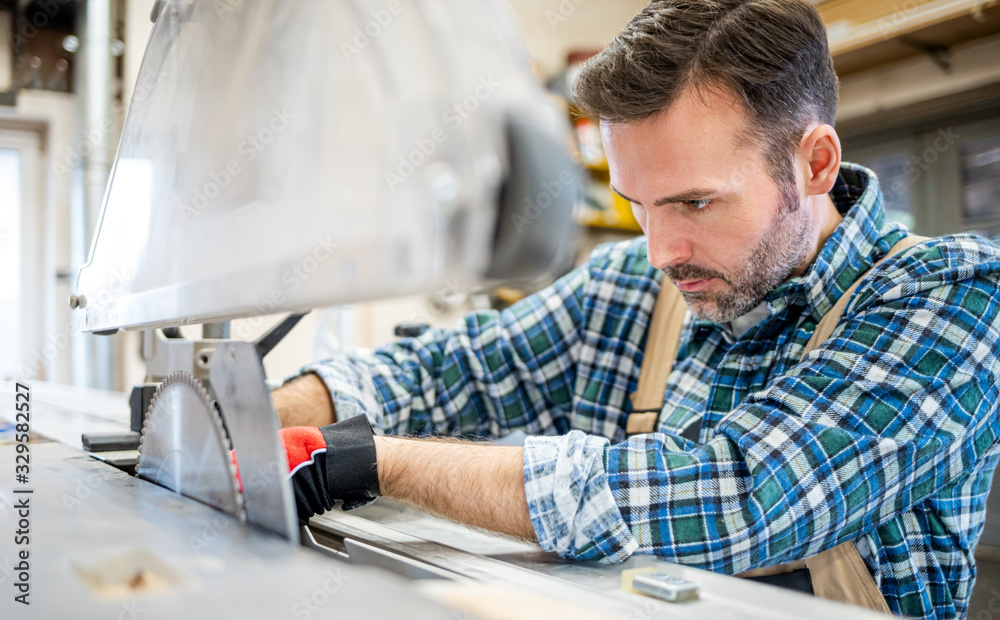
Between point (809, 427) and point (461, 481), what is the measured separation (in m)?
0.37

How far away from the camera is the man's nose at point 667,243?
1.06 m

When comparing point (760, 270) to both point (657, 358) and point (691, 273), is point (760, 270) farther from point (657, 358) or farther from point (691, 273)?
point (657, 358)

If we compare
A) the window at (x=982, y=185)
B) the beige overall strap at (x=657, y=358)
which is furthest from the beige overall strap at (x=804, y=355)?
the window at (x=982, y=185)

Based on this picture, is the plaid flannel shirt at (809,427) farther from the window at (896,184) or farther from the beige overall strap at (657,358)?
the window at (896,184)

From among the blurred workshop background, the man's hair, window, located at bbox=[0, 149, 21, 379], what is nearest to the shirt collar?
the man's hair

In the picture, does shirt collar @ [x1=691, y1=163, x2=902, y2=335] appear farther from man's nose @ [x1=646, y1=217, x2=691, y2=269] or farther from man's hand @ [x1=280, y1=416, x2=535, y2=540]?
man's hand @ [x1=280, y1=416, x2=535, y2=540]

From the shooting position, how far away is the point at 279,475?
503 millimetres

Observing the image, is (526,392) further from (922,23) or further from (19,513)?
(922,23)

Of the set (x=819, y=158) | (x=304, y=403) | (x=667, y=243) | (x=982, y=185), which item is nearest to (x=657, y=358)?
(x=667, y=243)

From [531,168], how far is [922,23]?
3.02 m

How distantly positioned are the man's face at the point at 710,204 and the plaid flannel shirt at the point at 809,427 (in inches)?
2.4

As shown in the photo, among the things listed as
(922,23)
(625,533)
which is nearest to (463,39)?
(625,533)

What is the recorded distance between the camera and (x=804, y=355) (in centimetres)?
92

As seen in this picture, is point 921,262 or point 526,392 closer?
point 921,262
